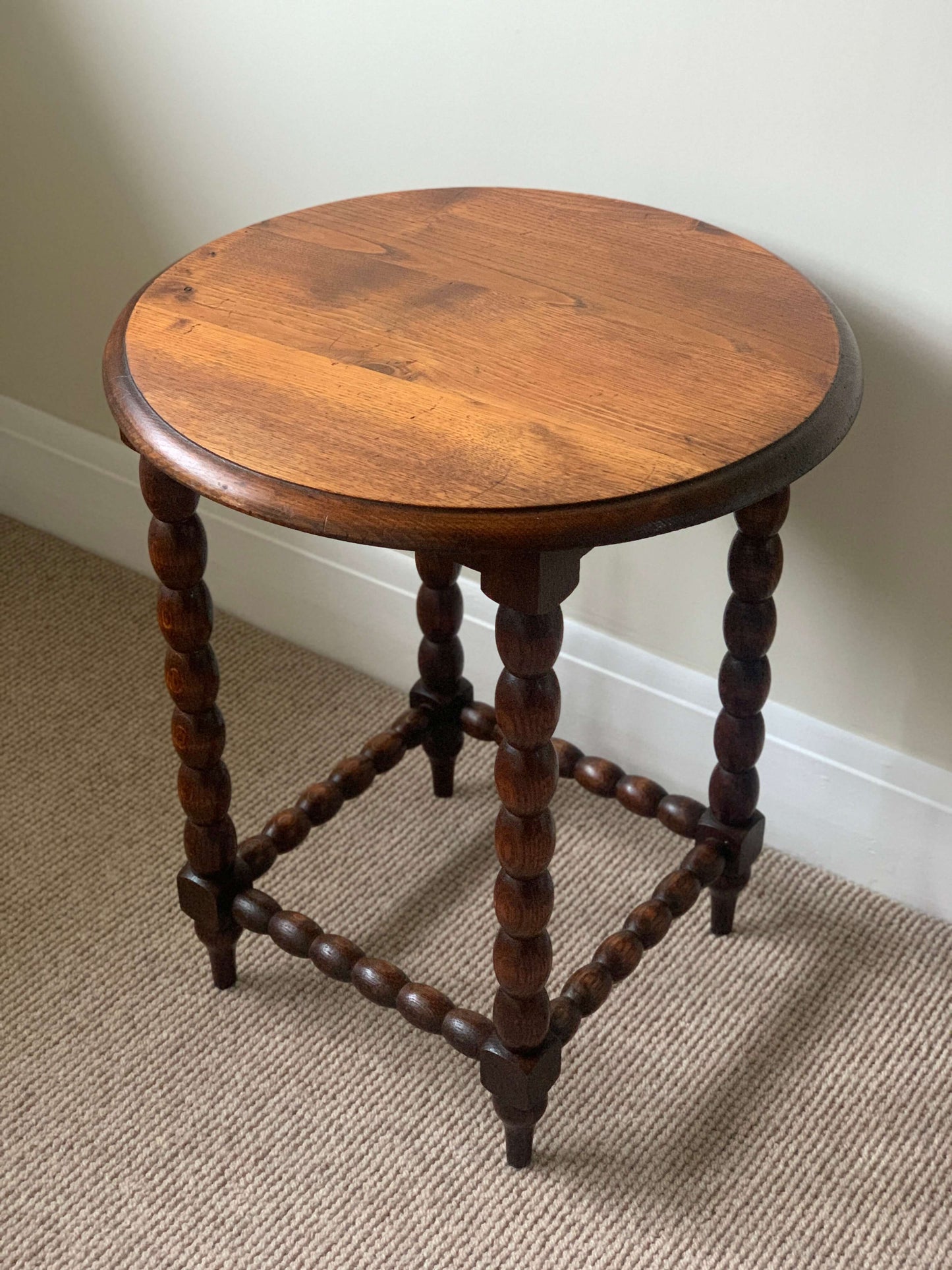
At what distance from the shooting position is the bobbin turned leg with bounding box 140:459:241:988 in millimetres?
872

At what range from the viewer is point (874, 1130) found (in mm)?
1010

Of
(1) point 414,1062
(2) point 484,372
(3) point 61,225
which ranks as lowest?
(1) point 414,1062

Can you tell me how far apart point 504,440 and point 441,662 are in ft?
1.61

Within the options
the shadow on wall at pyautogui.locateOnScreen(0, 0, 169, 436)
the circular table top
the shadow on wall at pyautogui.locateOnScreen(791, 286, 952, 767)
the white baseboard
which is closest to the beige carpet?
the white baseboard

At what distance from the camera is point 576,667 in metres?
1.27

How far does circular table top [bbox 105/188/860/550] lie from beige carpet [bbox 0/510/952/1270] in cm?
54

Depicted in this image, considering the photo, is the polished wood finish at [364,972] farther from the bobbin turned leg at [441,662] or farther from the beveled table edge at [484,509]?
the beveled table edge at [484,509]

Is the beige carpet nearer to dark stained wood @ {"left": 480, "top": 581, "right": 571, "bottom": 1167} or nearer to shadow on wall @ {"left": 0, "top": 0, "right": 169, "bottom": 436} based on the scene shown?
dark stained wood @ {"left": 480, "top": 581, "right": 571, "bottom": 1167}

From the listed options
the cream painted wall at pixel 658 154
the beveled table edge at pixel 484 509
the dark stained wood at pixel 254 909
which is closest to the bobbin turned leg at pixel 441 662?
the cream painted wall at pixel 658 154

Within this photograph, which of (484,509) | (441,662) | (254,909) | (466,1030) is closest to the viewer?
(484,509)

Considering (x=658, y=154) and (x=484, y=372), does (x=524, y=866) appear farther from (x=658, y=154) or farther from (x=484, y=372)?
(x=658, y=154)

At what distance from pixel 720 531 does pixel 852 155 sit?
12.7 inches

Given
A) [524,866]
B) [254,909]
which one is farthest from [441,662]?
[524,866]

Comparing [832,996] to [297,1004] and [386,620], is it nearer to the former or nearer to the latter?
[297,1004]
